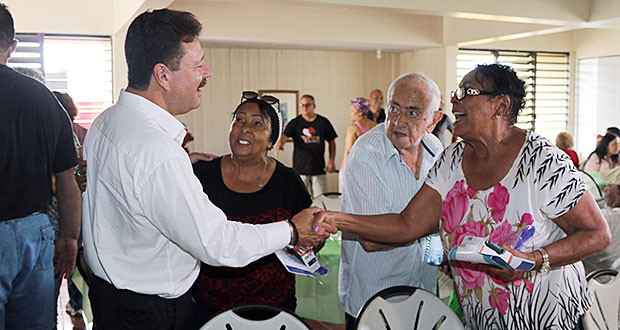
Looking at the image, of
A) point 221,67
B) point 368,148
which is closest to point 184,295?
point 368,148

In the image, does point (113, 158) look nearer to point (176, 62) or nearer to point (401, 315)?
point (176, 62)

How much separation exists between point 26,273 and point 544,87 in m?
11.5

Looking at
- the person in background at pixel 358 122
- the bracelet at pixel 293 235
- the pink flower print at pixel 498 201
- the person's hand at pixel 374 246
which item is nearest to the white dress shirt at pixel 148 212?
the bracelet at pixel 293 235

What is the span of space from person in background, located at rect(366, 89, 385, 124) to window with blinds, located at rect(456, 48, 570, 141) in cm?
354

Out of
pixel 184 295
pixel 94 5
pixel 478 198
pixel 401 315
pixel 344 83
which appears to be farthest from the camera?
pixel 344 83

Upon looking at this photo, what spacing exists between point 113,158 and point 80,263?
187 centimetres

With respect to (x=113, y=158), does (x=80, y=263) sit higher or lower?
lower

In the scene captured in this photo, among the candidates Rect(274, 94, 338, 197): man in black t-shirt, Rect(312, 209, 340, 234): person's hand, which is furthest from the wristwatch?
Rect(274, 94, 338, 197): man in black t-shirt

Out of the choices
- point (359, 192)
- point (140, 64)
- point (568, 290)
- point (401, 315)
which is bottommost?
point (401, 315)

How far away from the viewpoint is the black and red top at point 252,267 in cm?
251

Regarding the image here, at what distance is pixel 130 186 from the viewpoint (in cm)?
172

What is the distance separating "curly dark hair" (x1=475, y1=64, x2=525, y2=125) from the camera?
7.28 feet

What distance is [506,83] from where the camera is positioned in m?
2.22

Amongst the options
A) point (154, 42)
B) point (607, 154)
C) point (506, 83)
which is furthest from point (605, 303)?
point (607, 154)
